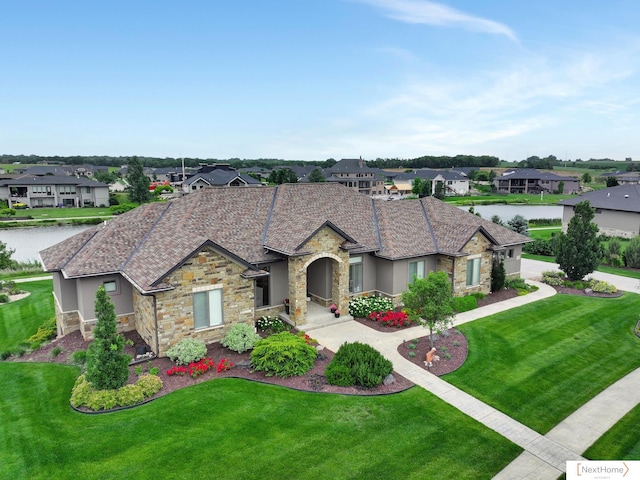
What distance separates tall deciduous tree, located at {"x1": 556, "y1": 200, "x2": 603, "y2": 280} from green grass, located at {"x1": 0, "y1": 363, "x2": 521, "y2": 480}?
18.8 metres

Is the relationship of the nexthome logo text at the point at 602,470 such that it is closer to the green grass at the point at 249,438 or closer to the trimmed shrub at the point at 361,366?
the green grass at the point at 249,438

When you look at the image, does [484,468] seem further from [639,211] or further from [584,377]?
[639,211]

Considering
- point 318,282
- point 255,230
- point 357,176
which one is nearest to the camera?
point 255,230

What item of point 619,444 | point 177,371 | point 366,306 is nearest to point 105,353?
point 177,371

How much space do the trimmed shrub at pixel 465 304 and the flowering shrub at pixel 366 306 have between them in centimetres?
352

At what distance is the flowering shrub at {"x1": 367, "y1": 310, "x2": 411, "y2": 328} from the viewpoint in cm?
2005

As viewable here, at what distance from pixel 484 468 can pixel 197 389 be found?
8.92 metres

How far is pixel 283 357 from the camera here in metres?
15.2

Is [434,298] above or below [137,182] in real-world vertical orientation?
below

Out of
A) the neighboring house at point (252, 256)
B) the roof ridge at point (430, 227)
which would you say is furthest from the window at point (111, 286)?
the roof ridge at point (430, 227)

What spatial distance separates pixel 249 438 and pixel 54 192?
299ft

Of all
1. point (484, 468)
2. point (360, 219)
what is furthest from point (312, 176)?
point (484, 468)

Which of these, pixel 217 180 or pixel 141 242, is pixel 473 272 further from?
pixel 217 180

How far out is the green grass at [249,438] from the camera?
10414 mm
